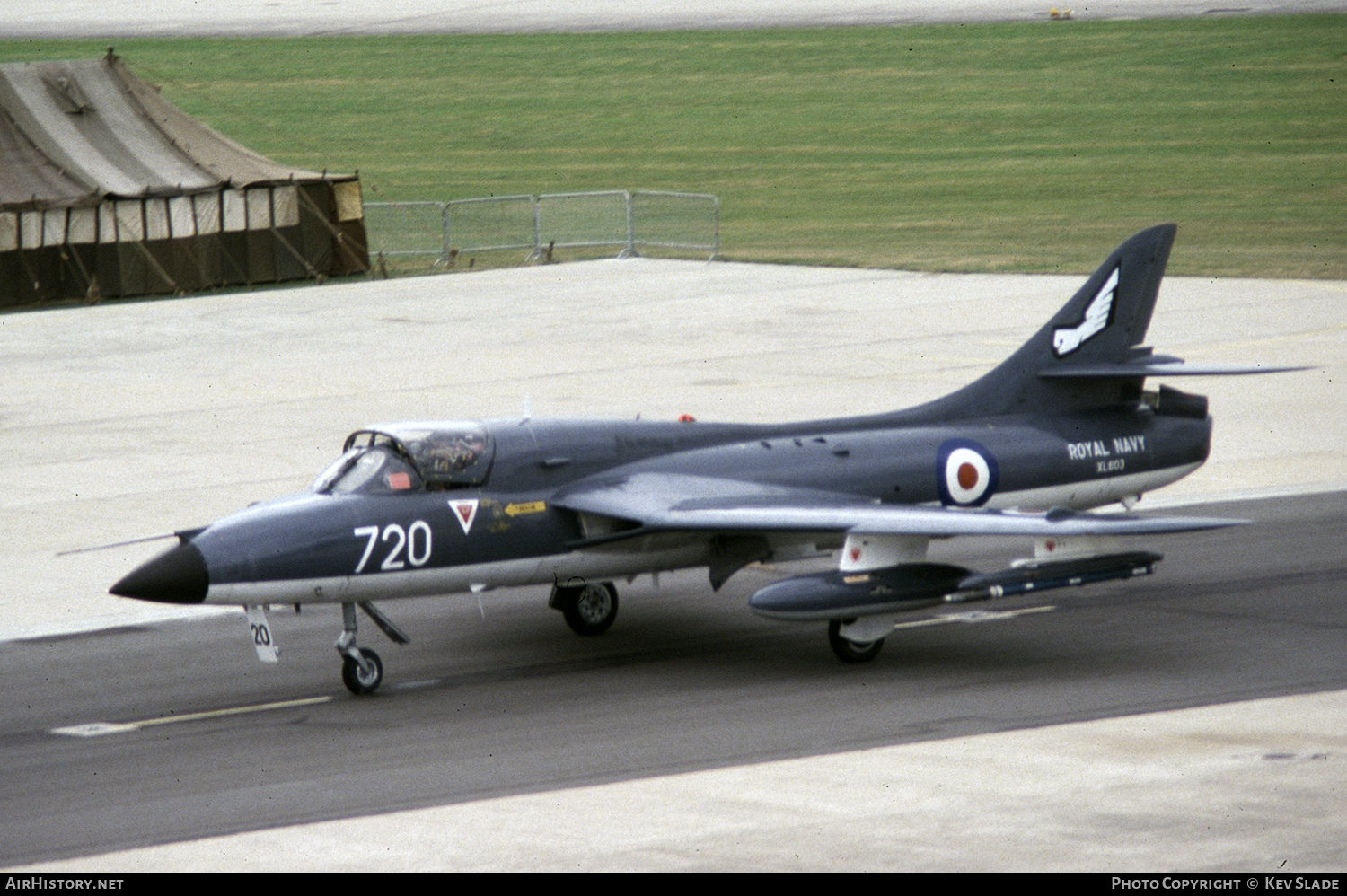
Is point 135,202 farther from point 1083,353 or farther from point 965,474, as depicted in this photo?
point 965,474

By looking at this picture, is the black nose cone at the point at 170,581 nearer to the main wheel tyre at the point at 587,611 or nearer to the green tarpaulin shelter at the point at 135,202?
the main wheel tyre at the point at 587,611

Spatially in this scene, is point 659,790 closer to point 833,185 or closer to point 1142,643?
point 1142,643

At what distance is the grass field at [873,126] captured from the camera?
45719 mm

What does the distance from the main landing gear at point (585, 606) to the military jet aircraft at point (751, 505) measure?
2cm

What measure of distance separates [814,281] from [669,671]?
25.1m

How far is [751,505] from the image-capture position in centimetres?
1622

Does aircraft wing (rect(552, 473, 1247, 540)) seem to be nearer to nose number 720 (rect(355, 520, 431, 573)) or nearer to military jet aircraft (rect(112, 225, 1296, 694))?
military jet aircraft (rect(112, 225, 1296, 694))

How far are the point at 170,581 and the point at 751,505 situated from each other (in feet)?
16.3

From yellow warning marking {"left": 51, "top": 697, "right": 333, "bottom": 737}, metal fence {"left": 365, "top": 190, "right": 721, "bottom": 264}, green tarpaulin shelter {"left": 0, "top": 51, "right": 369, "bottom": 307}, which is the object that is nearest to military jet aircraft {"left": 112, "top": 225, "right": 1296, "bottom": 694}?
yellow warning marking {"left": 51, "top": 697, "right": 333, "bottom": 737}

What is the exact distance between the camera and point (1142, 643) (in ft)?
54.5

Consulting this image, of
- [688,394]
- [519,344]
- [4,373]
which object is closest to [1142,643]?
[688,394]

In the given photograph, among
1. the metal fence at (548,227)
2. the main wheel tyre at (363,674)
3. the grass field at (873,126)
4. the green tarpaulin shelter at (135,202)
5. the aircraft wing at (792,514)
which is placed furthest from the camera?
the metal fence at (548,227)

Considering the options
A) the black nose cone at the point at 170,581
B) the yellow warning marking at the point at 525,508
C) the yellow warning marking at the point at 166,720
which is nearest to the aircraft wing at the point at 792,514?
the yellow warning marking at the point at 525,508

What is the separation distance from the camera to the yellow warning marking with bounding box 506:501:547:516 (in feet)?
53.0
